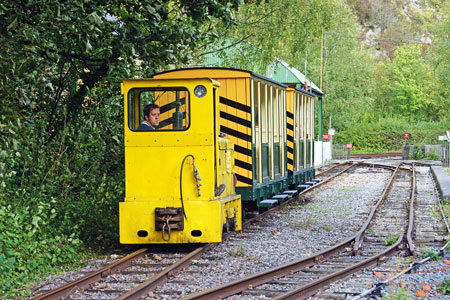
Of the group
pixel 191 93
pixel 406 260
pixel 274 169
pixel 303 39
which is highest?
pixel 303 39

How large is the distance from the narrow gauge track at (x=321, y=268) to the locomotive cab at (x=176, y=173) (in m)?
1.52

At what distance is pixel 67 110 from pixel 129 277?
4001 mm

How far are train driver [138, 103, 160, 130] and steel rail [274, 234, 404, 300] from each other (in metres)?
3.40

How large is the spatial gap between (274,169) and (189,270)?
5651mm

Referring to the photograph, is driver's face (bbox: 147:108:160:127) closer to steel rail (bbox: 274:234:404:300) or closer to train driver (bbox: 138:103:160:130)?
train driver (bbox: 138:103:160:130)

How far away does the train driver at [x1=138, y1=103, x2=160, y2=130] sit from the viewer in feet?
32.2

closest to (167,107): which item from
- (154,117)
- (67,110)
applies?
(154,117)

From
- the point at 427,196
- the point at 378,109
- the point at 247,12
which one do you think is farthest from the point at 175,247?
the point at 378,109

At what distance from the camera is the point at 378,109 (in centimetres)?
8175

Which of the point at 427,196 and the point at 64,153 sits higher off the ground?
the point at 64,153

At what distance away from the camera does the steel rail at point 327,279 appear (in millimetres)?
7069

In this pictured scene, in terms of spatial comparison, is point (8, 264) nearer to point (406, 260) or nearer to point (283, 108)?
point (406, 260)

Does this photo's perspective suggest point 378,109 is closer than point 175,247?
No

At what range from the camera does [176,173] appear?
9750mm
